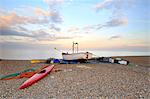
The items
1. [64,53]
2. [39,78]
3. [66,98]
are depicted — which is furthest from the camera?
[64,53]

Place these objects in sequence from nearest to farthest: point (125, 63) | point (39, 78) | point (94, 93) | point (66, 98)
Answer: point (66, 98) → point (94, 93) → point (39, 78) → point (125, 63)

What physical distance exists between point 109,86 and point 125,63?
10365mm

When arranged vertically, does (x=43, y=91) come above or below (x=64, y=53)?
below

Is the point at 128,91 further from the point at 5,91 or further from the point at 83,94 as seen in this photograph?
the point at 5,91

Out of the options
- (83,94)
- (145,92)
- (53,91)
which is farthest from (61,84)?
(145,92)

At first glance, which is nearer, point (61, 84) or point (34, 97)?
point (34, 97)

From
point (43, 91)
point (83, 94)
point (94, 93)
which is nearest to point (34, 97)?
Answer: point (43, 91)

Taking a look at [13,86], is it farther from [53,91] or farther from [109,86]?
[109,86]

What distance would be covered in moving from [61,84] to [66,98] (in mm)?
1666

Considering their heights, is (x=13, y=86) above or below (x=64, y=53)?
below

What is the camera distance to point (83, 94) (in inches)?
227

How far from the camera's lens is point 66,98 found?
5453 millimetres

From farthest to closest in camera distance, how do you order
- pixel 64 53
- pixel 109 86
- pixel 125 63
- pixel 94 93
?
pixel 64 53
pixel 125 63
pixel 109 86
pixel 94 93

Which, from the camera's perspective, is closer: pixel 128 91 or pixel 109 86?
pixel 128 91
